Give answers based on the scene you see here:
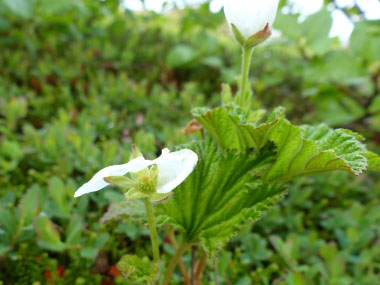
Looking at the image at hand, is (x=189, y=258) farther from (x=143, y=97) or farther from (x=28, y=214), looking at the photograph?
(x=143, y=97)

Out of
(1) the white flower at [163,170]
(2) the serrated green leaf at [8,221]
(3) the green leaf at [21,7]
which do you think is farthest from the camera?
(3) the green leaf at [21,7]

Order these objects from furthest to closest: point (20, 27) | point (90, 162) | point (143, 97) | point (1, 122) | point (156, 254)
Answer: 1. point (20, 27)
2. point (143, 97)
3. point (1, 122)
4. point (90, 162)
5. point (156, 254)

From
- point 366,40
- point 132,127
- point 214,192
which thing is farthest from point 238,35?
point 366,40

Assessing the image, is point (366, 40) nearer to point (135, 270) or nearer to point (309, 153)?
point (309, 153)

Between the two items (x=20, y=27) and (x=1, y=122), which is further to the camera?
(x=20, y=27)

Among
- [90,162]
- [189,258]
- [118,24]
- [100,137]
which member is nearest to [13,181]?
[90,162]

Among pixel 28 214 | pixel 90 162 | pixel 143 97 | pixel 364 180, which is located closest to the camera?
pixel 28 214

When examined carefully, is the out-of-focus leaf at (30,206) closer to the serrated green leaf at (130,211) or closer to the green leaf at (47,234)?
the green leaf at (47,234)

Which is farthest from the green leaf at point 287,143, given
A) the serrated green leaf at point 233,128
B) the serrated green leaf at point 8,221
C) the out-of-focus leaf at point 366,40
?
the out-of-focus leaf at point 366,40
